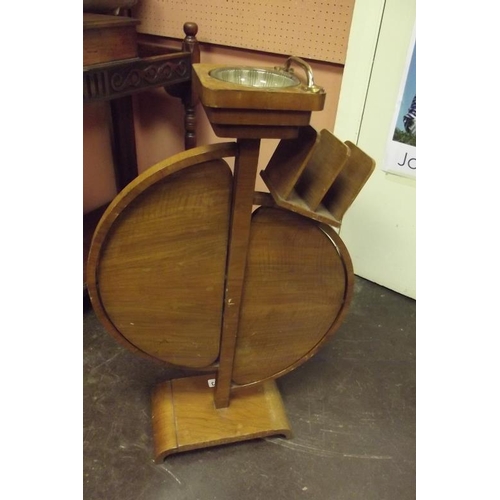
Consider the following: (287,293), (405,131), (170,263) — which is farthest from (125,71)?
(405,131)

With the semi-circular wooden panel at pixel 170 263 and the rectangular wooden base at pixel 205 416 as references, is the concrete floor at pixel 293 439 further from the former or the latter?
the semi-circular wooden panel at pixel 170 263

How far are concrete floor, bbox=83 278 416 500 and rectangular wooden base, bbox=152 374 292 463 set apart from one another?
0.05 meters

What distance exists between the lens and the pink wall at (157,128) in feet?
5.26

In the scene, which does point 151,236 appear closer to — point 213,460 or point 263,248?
point 263,248

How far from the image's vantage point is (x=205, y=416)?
3.76 ft

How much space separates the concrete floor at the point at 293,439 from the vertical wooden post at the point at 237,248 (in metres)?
0.22

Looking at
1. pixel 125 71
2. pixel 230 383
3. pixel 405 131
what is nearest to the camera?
pixel 230 383

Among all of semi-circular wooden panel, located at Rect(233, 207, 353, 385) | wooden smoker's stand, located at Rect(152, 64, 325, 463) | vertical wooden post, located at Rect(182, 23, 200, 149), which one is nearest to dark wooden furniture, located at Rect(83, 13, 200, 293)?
vertical wooden post, located at Rect(182, 23, 200, 149)

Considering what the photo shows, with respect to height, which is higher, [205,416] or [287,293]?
[287,293]

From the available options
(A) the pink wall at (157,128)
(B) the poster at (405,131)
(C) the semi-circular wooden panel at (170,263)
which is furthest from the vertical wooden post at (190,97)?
(C) the semi-circular wooden panel at (170,263)

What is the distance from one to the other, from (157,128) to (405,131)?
3.53 ft

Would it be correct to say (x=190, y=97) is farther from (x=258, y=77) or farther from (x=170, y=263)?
(x=170, y=263)

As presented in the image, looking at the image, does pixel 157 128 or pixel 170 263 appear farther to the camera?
pixel 157 128

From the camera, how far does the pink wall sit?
5.26 ft
